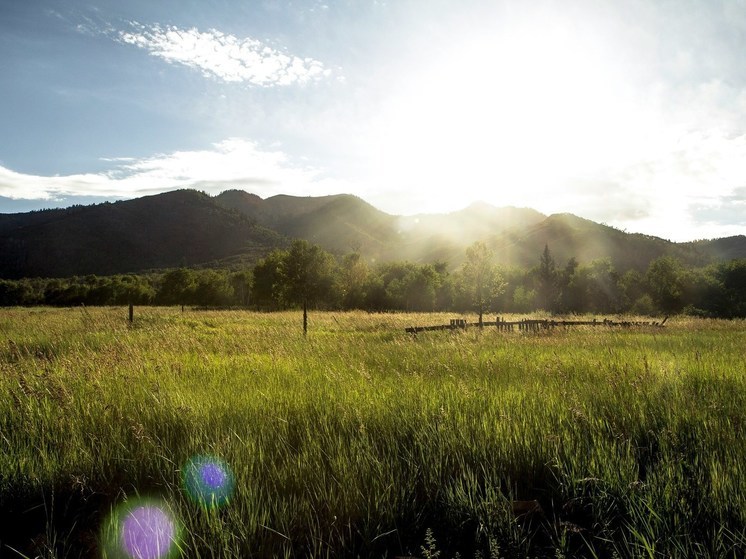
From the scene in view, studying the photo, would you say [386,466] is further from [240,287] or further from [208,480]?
[240,287]

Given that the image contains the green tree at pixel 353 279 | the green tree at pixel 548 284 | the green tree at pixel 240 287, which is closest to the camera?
the green tree at pixel 353 279

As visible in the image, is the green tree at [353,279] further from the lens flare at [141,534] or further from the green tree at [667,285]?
the lens flare at [141,534]

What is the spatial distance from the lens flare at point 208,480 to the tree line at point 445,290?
148ft

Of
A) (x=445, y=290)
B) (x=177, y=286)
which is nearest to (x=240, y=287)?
(x=177, y=286)

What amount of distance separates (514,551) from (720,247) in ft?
746

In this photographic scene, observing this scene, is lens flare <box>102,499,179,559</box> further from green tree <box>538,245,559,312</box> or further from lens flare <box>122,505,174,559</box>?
green tree <box>538,245,559,312</box>

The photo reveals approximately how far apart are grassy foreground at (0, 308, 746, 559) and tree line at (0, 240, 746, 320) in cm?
4398

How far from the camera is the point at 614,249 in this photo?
157 metres

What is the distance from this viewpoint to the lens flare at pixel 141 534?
2271 millimetres

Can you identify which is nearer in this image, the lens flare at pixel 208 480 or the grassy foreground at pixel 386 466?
the grassy foreground at pixel 386 466

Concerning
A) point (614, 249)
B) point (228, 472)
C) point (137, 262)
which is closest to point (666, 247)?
point (614, 249)

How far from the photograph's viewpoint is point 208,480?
2904 mm

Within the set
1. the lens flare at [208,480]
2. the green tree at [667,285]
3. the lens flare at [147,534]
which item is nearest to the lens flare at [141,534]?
the lens flare at [147,534]

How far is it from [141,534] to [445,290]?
3284 inches
